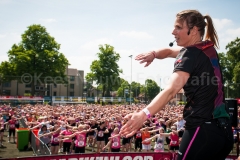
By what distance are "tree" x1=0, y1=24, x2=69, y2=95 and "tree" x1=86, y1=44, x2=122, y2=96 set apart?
28.8ft

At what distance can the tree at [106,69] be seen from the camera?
216ft

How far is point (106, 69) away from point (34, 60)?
17789mm

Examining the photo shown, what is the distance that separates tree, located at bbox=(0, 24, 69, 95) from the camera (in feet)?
184

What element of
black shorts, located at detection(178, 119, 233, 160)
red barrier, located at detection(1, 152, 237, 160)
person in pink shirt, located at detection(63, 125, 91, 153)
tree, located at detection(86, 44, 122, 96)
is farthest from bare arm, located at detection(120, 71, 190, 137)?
tree, located at detection(86, 44, 122, 96)

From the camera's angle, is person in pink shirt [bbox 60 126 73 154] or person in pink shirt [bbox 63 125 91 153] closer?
person in pink shirt [bbox 63 125 91 153]

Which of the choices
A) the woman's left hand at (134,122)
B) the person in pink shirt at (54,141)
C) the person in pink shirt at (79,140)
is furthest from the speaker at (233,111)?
the person in pink shirt at (54,141)

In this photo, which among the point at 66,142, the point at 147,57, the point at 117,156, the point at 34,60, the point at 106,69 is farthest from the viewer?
the point at 106,69

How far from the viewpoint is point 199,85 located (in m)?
2.00

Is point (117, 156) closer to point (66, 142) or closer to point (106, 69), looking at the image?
point (66, 142)

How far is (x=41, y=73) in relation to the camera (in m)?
57.4

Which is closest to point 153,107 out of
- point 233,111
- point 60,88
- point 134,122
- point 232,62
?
point 134,122

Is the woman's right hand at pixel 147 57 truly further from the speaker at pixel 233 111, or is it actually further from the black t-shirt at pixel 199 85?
the speaker at pixel 233 111

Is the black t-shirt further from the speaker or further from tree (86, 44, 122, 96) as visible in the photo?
tree (86, 44, 122, 96)

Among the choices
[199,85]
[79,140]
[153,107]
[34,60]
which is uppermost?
[34,60]
